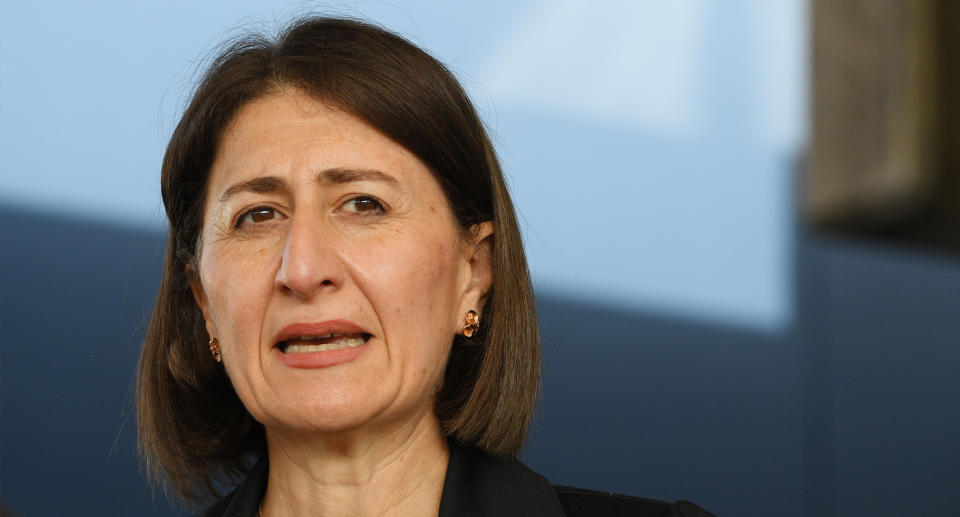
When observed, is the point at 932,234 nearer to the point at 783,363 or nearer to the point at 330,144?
the point at 330,144

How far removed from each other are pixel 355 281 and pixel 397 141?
261 millimetres

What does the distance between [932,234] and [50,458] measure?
3475 mm

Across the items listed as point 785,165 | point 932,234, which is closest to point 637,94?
point 785,165

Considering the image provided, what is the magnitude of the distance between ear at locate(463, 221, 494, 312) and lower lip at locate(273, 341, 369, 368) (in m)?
0.29

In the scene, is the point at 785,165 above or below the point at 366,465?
above

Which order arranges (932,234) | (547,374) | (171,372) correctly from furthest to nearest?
(547,374)
(171,372)
(932,234)


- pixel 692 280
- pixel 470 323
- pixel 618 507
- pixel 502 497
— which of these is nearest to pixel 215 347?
pixel 470 323

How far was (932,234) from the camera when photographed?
342mm

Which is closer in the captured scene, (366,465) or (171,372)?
(366,465)

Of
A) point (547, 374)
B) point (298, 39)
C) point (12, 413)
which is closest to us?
point (298, 39)

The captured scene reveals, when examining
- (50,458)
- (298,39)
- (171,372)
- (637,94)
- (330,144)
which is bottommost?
(50,458)

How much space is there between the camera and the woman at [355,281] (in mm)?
1772

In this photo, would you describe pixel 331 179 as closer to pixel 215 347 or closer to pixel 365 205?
pixel 365 205

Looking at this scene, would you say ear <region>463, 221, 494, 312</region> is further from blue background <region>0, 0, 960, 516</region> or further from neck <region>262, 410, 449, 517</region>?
blue background <region>0, 0, 960, 516</region>
